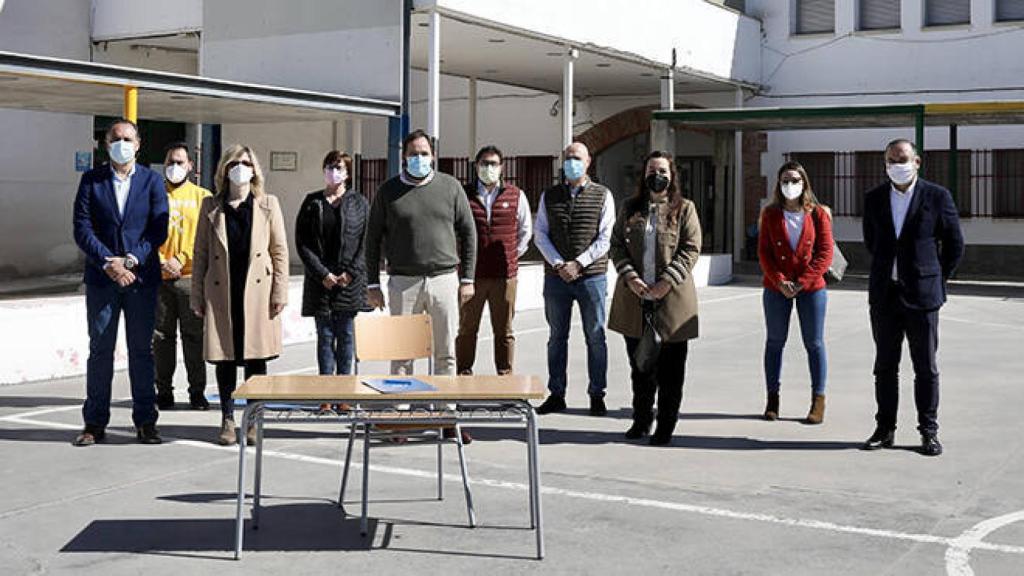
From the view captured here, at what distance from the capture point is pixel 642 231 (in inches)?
322

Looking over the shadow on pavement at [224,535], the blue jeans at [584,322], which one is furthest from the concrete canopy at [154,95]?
the shadow on pavement at [224,535]

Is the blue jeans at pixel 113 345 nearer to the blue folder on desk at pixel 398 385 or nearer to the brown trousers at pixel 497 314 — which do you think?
the brown trousers at pixel 497 314

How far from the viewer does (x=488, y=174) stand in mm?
9070

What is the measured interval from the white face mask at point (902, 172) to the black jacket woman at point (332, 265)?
342cm

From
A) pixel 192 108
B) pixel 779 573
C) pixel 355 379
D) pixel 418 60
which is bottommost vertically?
pixel 779 573

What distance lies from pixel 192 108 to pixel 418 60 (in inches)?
227

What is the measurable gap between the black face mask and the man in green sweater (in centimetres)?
115

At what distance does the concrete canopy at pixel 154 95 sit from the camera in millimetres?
12273

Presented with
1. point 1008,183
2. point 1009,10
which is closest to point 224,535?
point 1008,183

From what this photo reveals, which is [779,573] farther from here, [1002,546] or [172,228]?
[172,228]

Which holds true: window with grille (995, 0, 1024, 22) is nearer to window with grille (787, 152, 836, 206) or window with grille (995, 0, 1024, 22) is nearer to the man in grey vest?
window with grille (787, 152, 836, 206)

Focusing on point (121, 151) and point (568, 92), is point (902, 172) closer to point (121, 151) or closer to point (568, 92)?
point (121, 151)

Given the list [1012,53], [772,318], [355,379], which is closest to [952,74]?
[1012,53]

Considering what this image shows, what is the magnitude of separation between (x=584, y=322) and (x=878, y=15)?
Result: 65.1 ft
